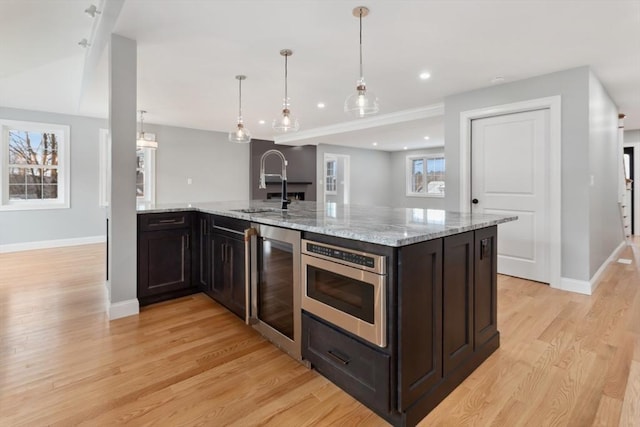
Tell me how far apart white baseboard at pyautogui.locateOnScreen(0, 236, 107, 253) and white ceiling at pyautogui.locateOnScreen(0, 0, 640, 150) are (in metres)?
2.38

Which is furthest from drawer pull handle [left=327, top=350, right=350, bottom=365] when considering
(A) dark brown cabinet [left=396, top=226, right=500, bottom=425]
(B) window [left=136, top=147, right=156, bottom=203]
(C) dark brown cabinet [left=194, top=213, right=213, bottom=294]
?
(B) window [left=136, top=147, right=156, bottom=203]

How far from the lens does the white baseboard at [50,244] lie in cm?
543

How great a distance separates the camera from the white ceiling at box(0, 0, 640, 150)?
240 cm

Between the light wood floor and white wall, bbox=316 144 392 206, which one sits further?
white wall, bbox=316 144 392 206

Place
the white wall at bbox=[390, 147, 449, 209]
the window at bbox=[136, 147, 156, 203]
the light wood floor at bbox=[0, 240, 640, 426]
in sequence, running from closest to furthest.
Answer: the light wood floor at bbox=[0, 240, 640, 426], the window at bbox=[136, 147, 156, 203], the white wall at bbox=[390, 147, 449, 209]

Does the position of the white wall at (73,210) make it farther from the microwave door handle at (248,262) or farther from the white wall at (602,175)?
the white wall at (602,175)

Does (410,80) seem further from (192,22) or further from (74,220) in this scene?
(74,220)

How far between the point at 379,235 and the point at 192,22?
2.30m

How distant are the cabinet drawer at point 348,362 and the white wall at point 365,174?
727 centimetres

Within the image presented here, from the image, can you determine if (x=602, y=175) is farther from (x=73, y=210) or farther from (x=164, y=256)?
(x=73, y=210)

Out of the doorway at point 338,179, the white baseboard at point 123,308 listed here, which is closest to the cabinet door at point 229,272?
the white baseboard at point 123,308

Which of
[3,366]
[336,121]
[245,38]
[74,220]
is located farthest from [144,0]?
[74,220]

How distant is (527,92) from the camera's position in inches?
145

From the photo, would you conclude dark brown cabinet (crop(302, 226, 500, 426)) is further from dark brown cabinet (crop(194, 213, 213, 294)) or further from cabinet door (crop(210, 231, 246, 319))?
dark brown cabinet (crop(194, 213, 213, 294))
